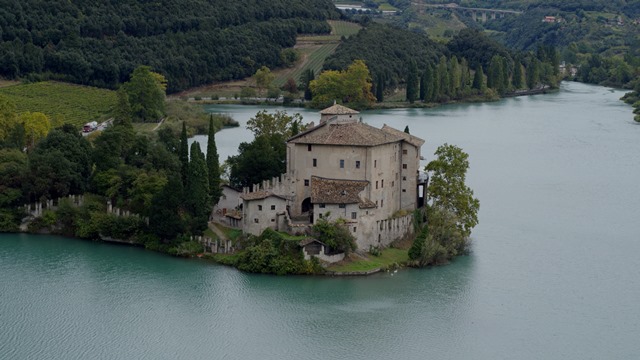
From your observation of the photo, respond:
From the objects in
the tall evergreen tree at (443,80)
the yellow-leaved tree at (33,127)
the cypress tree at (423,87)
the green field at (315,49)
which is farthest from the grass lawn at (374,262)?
the green field at (315,49)

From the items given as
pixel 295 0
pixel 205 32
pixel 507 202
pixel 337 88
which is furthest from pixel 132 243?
pixel 295 0

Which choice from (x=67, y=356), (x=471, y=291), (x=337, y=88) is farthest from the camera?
(x=337, y=88)

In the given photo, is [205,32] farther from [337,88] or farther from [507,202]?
[507,202]

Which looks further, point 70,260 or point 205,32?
point 205,32

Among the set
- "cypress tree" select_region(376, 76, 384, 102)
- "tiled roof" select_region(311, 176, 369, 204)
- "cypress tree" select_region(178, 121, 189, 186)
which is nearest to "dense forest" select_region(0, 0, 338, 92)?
"cypress tree" select_region(376, 76, 384, 102)

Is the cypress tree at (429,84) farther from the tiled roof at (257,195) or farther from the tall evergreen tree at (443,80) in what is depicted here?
the tiled roof at (257,195)

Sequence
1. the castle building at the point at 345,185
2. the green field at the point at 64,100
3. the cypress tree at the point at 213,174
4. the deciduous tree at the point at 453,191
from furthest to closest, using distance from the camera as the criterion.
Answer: the green field at the point at 64,100, the cypress tree at the point at 213,174, the deciduous tree at the point at 453,191, the castle building at the point at 345,185
